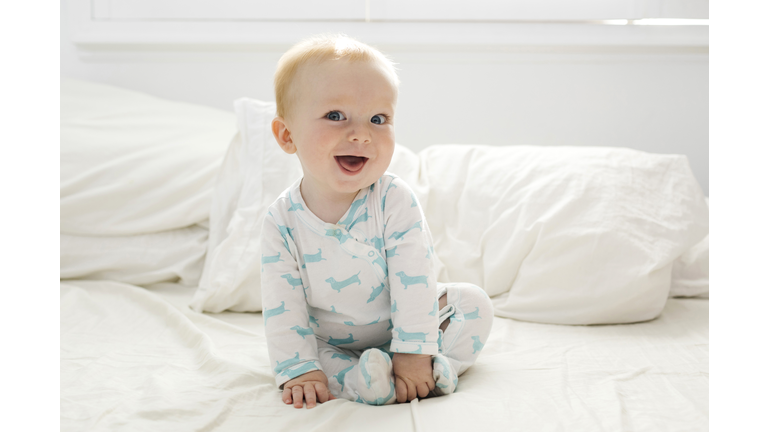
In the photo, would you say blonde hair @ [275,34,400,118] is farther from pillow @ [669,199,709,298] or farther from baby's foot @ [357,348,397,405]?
pillow @ [669,199,709,298]

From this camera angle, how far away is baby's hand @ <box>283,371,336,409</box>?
2.36 ft

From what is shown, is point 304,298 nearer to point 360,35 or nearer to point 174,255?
point 174,255

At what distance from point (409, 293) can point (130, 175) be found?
0.81 m

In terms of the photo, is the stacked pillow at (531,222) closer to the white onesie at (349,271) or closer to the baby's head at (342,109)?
the white onesie at (349,271)

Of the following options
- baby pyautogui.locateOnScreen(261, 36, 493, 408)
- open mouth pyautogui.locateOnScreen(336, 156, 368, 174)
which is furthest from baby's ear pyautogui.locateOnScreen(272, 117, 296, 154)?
open mouth pyautogui.locateOnScreen(336, 156, 368, 174)

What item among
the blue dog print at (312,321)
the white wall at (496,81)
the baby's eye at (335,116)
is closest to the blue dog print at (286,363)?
the blue dog print at (312,321)

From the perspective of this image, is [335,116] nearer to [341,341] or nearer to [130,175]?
[341,341]

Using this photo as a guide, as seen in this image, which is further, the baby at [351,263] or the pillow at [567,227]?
the pillow at [567,227]

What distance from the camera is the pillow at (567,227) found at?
1.07 metres

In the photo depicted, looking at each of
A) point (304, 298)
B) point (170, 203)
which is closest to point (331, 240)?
point (304, 298)

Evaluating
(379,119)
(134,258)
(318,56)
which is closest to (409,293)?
(379,119)

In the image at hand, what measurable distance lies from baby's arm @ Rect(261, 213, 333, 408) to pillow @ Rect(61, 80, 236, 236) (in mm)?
531

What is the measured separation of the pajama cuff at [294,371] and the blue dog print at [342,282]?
11 cm

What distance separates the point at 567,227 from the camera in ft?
3.64
